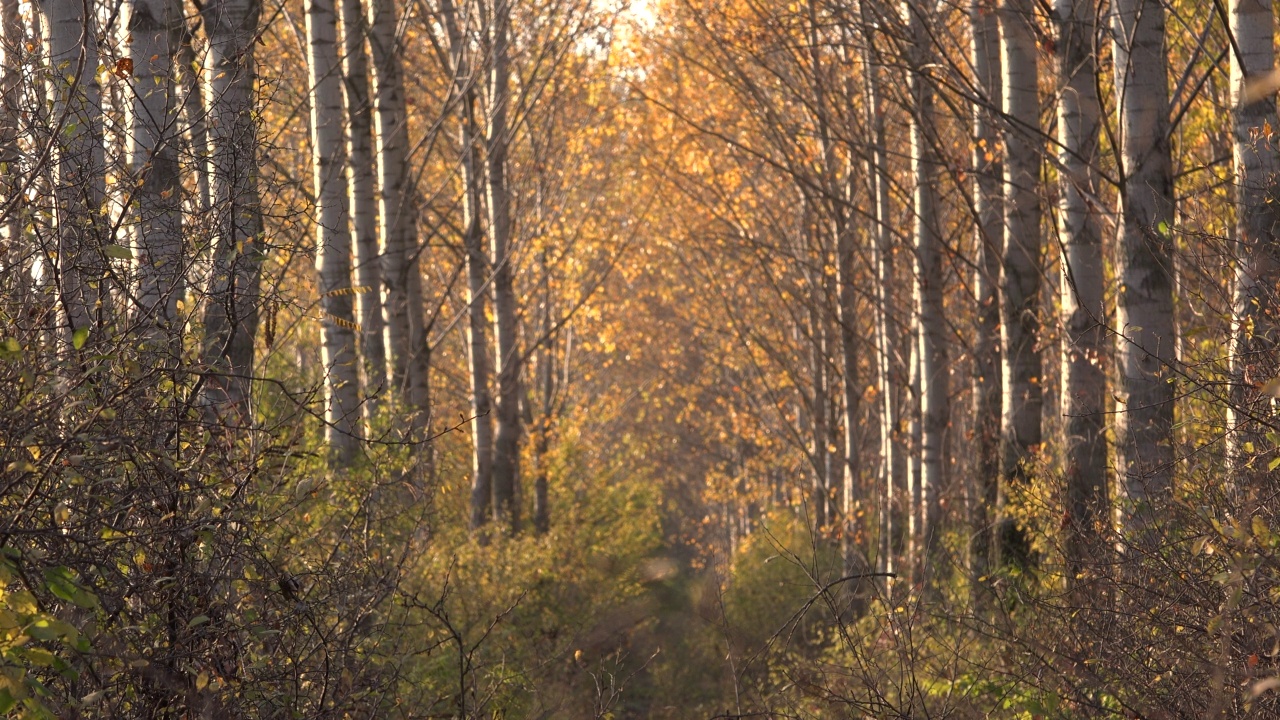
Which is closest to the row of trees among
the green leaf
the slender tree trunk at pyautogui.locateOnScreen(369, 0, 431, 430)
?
the green leaf

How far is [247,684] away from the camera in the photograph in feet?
9.46

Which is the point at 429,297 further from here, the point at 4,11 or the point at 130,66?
the point at 130,66

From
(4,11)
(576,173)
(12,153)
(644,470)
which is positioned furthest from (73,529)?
(644,470)

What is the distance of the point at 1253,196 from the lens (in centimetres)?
421

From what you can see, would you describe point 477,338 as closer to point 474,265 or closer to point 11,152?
point 474,265

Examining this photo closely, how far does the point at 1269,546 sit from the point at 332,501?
14.8ft

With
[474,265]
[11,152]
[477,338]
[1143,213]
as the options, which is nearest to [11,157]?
[11,152]

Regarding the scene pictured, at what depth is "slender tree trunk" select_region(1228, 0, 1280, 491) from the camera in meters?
3.53

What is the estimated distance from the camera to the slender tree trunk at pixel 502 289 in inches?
462

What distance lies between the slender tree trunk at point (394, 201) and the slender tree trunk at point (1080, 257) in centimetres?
408

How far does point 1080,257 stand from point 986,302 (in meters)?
2.31

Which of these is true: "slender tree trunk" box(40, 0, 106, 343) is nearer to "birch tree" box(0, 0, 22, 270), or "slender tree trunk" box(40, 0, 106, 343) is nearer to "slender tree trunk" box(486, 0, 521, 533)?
"birch tree" box(0, 0, 22, 270)

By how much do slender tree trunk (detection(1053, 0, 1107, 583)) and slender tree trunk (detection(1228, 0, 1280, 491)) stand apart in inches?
29.3

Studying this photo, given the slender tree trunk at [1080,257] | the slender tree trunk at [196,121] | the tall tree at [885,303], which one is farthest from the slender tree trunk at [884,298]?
the slender tree trunk at [196,121]
